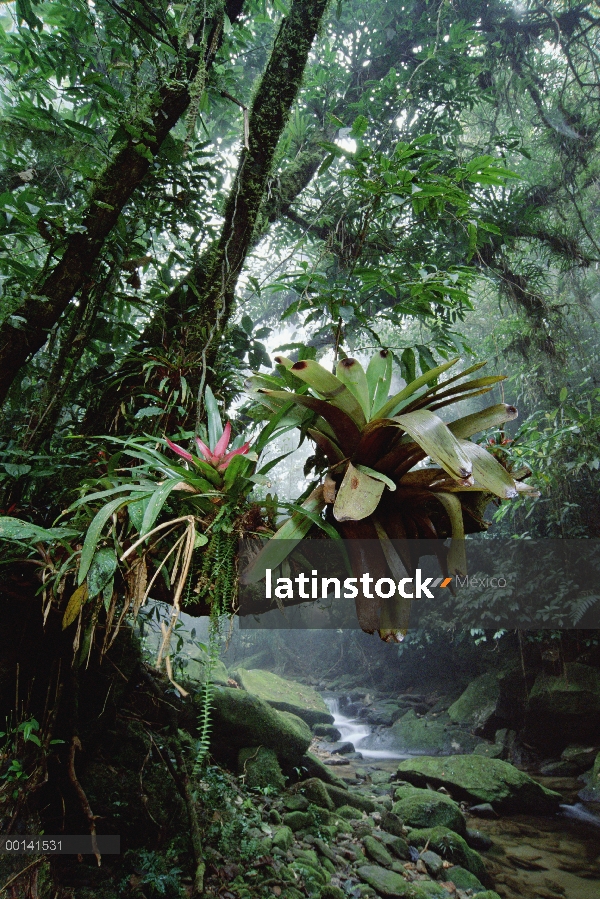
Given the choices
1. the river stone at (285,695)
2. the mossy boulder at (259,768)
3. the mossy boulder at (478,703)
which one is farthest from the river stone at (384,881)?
the mossy boulder at (478,703)

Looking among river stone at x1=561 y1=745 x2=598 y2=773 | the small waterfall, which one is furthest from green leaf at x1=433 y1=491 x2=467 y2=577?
river stone at x1=561 y1=745 x2=598 y2=773

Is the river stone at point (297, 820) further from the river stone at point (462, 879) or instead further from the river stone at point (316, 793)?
the river stone at point (462, 879)

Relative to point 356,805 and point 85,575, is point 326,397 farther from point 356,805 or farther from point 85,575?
point 356,805

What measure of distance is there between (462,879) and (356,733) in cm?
434

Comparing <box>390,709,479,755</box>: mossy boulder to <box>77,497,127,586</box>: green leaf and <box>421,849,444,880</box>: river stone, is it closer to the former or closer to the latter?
<box>421,849,444,880</box>: river stone

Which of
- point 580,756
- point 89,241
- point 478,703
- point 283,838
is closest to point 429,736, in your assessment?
point 478,703

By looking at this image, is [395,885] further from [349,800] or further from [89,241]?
[89,241]

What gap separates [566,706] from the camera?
5117 millimetres

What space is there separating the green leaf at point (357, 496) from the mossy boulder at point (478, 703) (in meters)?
6.47

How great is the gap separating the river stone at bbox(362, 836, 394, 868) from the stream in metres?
0.85

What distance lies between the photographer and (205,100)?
1916 mm

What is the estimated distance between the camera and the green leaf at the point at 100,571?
0.95 meters

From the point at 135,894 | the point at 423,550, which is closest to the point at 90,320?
the point at 423,550

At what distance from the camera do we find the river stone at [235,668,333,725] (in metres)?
5.55
